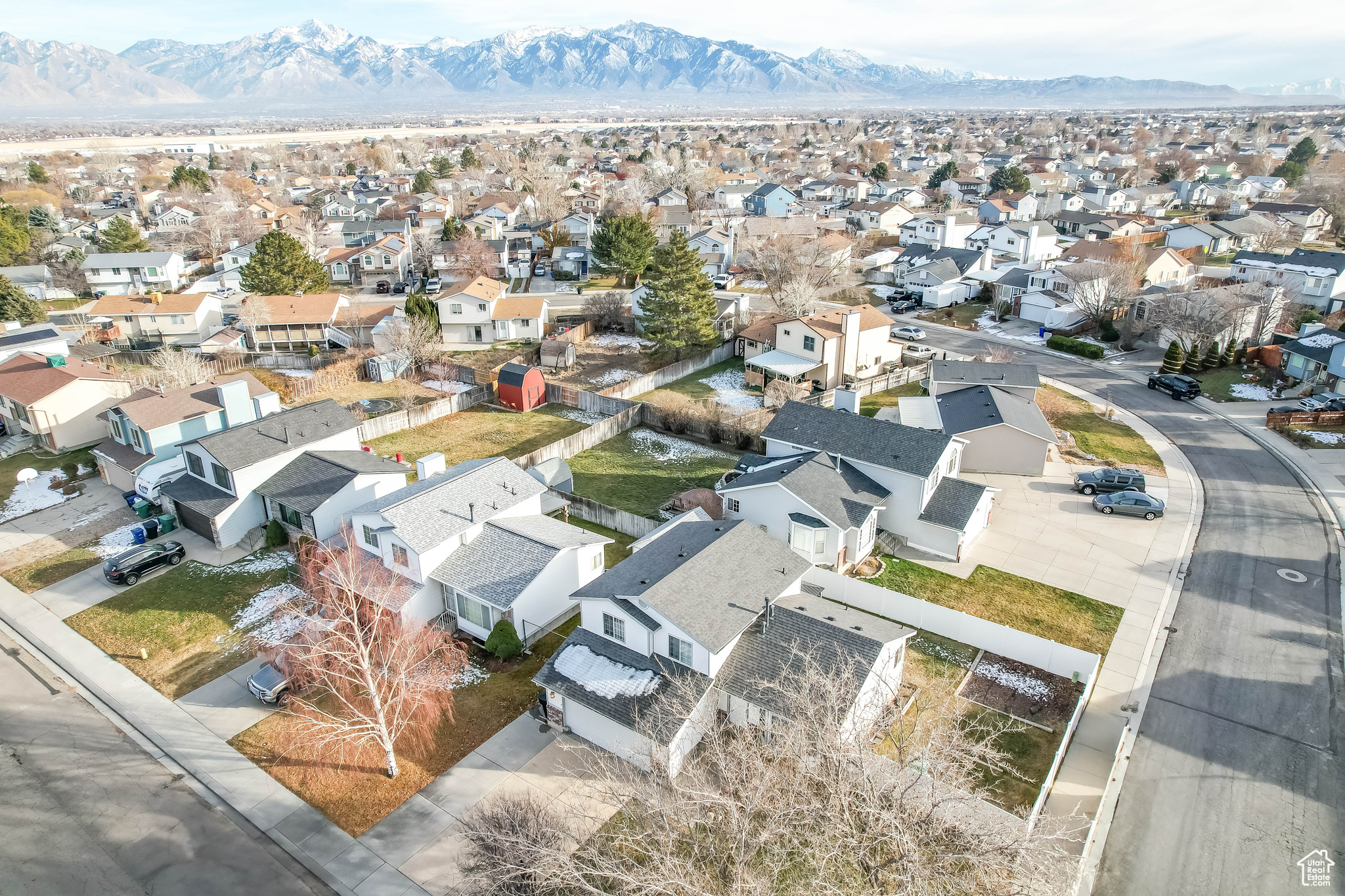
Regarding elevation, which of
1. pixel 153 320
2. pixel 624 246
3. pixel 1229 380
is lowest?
pixel 1229 380

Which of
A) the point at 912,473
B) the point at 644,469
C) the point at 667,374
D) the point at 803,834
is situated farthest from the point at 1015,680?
the point at 667,374

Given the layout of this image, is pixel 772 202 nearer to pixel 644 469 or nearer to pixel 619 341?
pixel 619 341

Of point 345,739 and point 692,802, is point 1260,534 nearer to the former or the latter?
point 692,802

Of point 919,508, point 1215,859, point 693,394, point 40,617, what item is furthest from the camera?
point 693,394

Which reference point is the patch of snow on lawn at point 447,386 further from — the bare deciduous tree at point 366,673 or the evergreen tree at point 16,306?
the evergreen tree at point 16,306

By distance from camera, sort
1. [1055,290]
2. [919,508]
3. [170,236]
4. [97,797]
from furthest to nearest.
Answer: [170,236] < [1055,290] < [919,508] < [97,797]

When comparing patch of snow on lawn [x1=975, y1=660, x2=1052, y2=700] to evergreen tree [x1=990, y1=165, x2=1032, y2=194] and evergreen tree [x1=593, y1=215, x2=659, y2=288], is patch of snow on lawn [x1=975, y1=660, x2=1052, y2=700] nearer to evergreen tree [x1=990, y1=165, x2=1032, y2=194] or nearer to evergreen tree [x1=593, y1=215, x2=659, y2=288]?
evergreen tree [x1=593, y1=215, x2=659, y2=288]

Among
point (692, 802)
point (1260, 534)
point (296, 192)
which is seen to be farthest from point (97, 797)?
point (296, 192)

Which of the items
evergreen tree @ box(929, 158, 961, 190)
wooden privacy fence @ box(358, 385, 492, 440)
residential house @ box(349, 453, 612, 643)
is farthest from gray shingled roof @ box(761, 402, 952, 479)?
evergreen tree @ box(929, 158, 961, 190)
